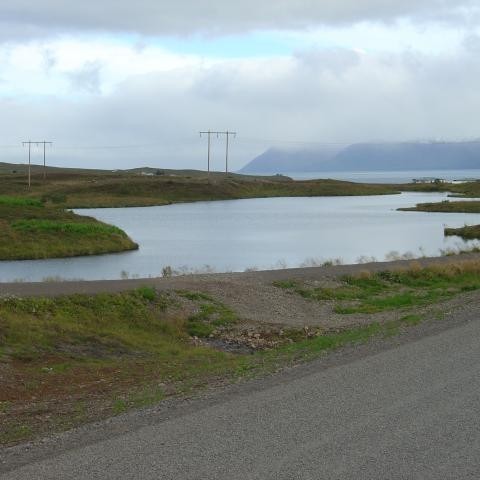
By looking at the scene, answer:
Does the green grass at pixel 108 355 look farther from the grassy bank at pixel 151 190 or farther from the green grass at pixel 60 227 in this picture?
the grassy bank at pixel 151 190

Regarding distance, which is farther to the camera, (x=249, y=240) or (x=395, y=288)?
(x=249, y=240)

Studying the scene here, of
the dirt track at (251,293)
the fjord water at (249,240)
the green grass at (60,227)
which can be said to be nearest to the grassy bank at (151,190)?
the fjord water at (249,240)

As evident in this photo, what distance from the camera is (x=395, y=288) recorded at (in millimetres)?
27172

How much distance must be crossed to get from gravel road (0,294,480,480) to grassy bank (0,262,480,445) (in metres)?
1.33

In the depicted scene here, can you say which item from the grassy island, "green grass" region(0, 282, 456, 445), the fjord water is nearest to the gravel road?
"green grass" region(0, 282, 456, 445)

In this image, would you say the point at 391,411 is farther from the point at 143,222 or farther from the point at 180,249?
the point at 143,222

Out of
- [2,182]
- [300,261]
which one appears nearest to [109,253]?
[300,261]

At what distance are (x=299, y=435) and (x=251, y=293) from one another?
1579 centimetres

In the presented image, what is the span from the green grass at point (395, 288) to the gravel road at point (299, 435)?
12.8 m

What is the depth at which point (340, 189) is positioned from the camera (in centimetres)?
13988

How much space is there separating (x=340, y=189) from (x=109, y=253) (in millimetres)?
97508

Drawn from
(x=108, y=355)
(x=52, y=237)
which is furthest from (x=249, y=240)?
(x=108, y=355)

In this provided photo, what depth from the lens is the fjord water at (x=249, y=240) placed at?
1507 inches

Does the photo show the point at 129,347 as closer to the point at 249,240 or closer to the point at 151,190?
the point at 249,240
